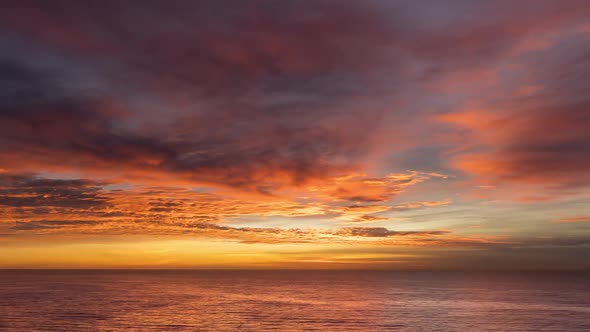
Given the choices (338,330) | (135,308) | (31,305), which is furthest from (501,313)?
(31,305)

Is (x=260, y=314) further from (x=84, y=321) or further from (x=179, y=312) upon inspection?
(x=84, y=321)

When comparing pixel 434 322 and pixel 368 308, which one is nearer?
pixel 434 322

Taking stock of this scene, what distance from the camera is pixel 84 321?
2813 inches

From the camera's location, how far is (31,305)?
93250 mm

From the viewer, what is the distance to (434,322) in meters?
71.9

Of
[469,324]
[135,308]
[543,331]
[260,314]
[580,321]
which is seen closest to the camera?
[543,331]

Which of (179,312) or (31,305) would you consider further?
(31,305)

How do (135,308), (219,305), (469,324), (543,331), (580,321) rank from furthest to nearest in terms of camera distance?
(219,305) → (135,308) → (580,321) → (469,324) → (543,331)

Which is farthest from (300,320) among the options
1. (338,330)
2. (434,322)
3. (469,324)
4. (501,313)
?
(501,313)

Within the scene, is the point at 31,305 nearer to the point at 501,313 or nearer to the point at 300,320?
the point at 300,320

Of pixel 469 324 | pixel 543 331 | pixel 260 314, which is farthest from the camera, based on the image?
pixel 260 314

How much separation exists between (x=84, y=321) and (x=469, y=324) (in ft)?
195

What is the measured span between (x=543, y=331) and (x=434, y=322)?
15092 mm

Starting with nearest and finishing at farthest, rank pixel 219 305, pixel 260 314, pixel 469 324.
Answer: pixel 469 324 → pixel 260 314 → pixel 219 305
